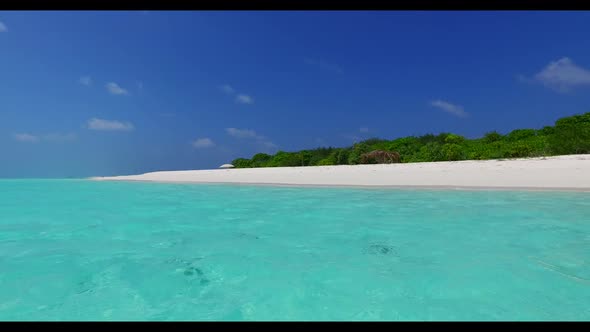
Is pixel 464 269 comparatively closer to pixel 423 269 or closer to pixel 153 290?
pixel 423 269

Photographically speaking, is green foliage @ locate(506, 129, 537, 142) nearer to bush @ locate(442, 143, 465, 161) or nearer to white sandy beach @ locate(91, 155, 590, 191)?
bush @ locate(442, 143, 465, 161)

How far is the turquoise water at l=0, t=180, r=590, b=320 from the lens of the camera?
2047mm

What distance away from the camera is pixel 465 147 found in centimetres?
2434

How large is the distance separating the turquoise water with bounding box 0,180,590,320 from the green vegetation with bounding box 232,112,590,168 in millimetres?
16460

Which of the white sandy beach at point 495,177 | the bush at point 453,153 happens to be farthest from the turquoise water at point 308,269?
the bush at point 453,153

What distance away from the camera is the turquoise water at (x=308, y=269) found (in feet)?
6.72

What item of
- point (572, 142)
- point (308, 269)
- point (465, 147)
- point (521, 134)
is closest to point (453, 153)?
point (465, 147)

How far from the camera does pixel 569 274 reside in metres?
2.52

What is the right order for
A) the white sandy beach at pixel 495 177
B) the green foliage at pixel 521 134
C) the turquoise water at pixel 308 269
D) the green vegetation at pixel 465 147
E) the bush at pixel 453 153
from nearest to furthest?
the turquoise water at pixel 308 269 → the white sandy beach at pixel 495 177 → the green vegetation at pixel 465 147 → the bush at pixel 453 153 → the green foliage at pixel 521 134

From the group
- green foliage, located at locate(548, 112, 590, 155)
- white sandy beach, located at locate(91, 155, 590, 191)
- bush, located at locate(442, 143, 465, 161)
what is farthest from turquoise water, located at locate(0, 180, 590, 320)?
bush, located at locate(442, 143, 465, 161)

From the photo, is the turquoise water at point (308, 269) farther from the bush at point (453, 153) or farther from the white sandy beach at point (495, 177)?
the bush at point (453, 153)

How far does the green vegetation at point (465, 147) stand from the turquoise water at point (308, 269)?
54.0 feet
